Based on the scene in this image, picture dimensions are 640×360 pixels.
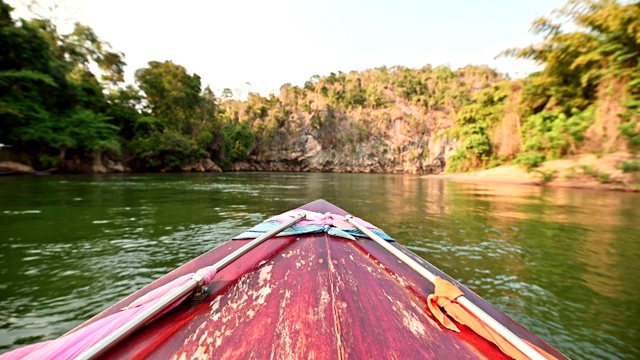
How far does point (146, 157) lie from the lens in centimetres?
1970

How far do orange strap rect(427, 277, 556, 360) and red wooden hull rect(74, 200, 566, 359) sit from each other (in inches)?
1.0

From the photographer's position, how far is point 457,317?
0.82m

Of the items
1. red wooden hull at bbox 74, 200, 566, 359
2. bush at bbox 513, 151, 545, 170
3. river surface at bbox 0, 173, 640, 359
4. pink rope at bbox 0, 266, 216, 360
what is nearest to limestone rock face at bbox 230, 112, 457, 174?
bush at bbox 513, 151, 545, 170

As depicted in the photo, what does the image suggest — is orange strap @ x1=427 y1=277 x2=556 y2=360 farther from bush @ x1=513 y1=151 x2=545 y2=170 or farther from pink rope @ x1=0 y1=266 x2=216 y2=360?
bush @ x1=513 y1=151 x2=545 y2=170

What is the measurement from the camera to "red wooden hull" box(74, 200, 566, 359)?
648 mm

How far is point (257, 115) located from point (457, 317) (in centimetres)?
4050

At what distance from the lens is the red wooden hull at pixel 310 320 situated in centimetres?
65

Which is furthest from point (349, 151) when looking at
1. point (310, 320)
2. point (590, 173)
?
point (310, 320)

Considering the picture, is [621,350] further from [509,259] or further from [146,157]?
[146,157]

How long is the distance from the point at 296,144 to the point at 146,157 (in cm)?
2099

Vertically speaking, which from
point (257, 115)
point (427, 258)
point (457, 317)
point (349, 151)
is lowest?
point (427, 258)

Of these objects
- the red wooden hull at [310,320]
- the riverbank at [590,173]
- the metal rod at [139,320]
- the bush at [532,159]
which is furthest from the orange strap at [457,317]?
the bush at [532,159]

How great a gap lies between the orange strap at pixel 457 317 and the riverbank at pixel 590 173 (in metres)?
11.6

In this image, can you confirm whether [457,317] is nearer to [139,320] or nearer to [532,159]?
[139,320]
